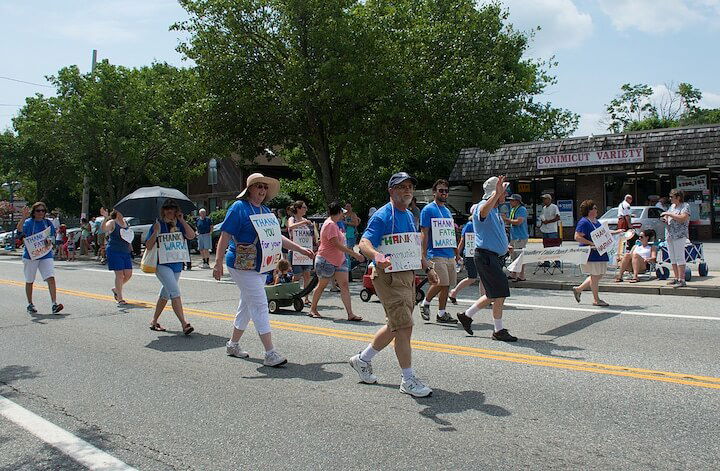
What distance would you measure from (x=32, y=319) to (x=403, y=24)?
13.9m

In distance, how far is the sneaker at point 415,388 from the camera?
5504 mm

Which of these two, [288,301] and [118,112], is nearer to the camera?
[288,301]

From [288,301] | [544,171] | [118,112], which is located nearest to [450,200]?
[544,171]

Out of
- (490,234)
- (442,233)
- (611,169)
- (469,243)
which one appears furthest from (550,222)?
(611,169)

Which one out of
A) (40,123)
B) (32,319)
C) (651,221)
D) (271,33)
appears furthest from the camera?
(40,123)

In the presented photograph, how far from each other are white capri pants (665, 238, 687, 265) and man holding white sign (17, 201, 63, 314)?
11219mm

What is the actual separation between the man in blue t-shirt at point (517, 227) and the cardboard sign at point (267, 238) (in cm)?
827

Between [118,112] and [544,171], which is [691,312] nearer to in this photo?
[544,171]

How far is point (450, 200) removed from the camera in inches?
1304

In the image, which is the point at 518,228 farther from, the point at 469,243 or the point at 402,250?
the point at 402,250

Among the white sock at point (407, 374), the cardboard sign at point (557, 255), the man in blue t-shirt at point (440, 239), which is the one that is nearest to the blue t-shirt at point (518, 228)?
the cardboard sign at point (557, 255)

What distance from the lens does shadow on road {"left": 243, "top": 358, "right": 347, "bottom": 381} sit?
20.8ft

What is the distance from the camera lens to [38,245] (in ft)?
36.0

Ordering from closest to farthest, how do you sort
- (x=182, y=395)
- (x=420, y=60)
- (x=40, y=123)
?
(x=182, y=395) → (x=420, y=60) → (x=40, y=123)
